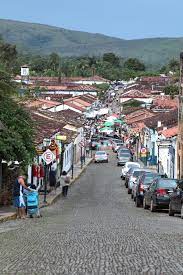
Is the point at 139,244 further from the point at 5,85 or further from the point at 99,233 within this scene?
the point at 5,85

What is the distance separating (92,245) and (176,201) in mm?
12048

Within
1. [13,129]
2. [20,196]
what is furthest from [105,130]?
[20,196]

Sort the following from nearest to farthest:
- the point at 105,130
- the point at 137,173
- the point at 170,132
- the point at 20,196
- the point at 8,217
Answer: the point at 8,217 → the point at 20,196 → the point at 137,173 → the point at 170,132 → the point at 105,130

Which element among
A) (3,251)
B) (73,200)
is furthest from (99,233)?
(73,200)

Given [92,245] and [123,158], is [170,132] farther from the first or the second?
[92,245]

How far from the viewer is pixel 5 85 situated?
103ft

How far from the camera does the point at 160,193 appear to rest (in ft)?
103

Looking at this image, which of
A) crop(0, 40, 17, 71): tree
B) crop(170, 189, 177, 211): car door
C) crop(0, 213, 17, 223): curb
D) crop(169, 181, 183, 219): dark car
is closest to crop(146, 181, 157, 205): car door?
crop(169, 181, 183, 219): dark car

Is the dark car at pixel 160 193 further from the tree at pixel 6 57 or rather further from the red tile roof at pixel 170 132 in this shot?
the red tile roof at pixel 170 132

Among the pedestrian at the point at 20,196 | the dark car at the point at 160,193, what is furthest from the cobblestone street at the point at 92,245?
the dark car at the point at 160,193

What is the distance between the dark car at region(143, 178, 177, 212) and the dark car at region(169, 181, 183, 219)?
5.31ft

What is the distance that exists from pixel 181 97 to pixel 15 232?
36.5 m

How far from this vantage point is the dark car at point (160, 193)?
102 feet

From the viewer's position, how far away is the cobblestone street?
13.3 m
